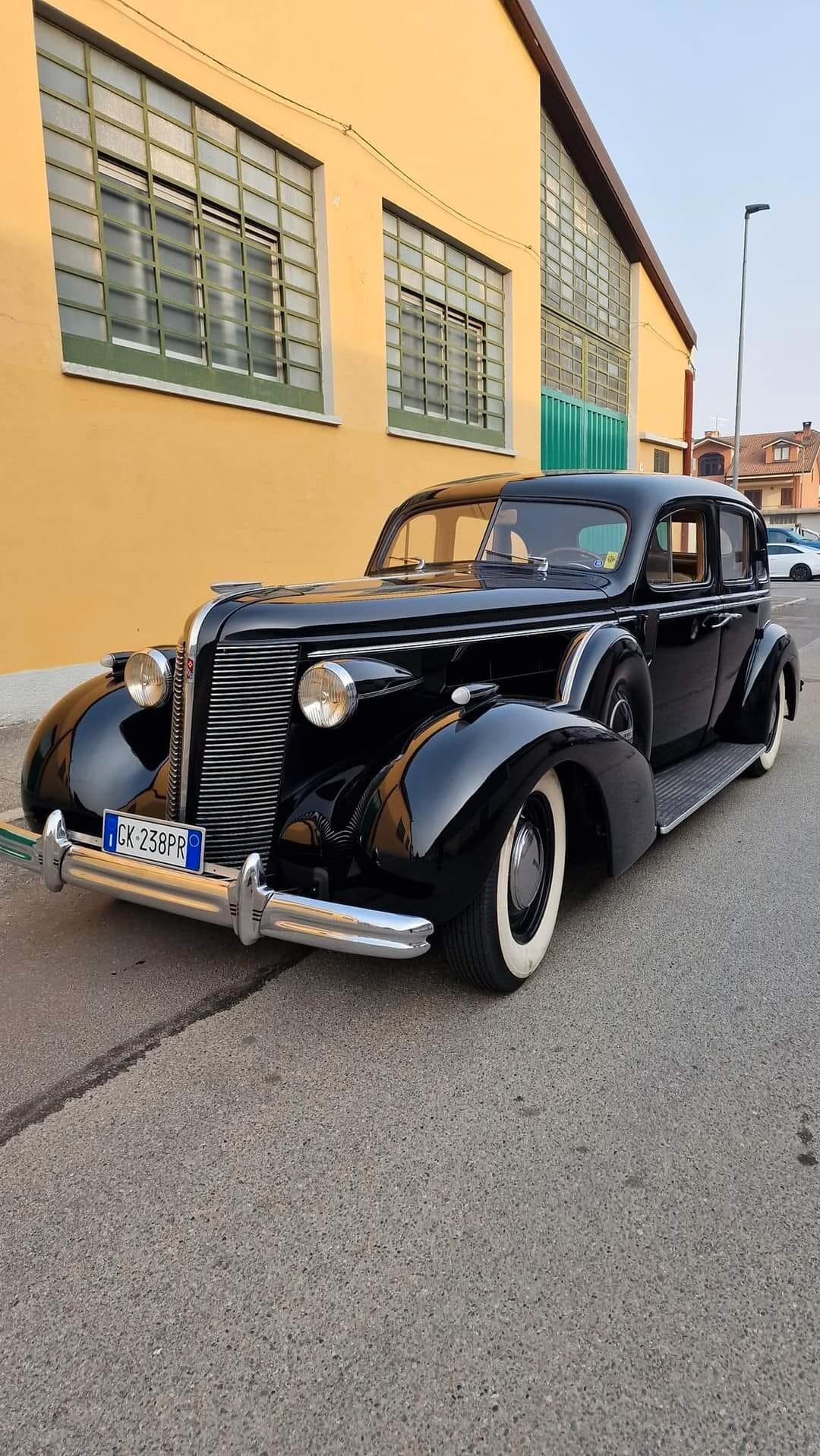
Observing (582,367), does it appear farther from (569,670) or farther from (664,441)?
(569,670)

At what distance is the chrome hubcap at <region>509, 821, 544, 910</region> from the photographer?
2684mm

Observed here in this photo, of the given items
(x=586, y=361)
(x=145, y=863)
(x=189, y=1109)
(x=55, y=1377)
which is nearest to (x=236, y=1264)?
(x=55, y=1377)

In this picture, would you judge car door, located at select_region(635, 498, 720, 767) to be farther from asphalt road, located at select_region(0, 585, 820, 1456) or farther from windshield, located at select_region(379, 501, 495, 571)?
asphalt road, located at select_region(0, 585, 820, 1456)

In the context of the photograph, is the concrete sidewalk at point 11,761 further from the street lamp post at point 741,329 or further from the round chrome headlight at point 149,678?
the street lamp post at point 741,329

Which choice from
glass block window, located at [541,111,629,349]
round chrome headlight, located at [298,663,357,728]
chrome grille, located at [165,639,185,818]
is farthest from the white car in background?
chrome grille, located at [165,639,185,818]

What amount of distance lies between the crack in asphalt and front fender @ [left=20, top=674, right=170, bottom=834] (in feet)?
2.04

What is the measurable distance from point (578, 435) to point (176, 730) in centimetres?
1375

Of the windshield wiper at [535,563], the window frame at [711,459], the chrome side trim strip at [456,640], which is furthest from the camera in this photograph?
the window frame at [711,459]

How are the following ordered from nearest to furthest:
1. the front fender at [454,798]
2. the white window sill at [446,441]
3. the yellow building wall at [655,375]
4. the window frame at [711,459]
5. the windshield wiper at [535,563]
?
1. the front fender at [454,798]
2. the windshield wiper at [535,563]
3. the white window sill at [446,441]
4. the yellow building wall at [655,375]
5. the window frame at [711,459]

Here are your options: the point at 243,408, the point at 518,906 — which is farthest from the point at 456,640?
the point at 243,408

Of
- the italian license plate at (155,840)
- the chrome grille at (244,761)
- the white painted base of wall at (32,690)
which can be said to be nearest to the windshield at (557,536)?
the chrome grille at (244,761)

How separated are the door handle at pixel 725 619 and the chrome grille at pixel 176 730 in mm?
2968

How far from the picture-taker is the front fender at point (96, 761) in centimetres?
289

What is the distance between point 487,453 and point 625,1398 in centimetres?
1155
